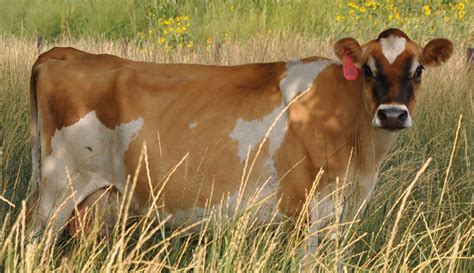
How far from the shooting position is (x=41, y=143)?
5609mm

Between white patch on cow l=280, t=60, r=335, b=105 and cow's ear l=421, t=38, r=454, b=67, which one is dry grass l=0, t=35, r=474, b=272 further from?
white patch on cow l=280, t=60, r=335, b=105

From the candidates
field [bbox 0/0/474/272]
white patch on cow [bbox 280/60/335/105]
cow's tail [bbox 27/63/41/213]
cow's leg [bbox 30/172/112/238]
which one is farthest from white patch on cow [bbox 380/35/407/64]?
cow's tail [bbox 27/63/41/213]

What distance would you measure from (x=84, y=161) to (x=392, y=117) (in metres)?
1.82

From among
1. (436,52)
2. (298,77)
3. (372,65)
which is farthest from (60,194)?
(436,52)

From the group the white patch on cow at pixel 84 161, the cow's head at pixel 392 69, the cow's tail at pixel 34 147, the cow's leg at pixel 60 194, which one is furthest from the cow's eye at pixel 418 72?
the cow's tail at pixel 34 147

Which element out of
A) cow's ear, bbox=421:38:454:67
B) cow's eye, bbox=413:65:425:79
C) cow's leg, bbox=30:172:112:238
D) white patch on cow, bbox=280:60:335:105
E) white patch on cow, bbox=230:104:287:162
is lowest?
cow's leg, bbox=30:172:112:238

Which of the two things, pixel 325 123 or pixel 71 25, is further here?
pixel 71 25

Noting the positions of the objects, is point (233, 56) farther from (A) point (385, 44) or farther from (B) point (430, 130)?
(A) point (385, 44)

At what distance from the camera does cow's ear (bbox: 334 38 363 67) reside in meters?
5.16

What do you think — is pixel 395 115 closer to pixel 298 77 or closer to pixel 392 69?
pixel 392 69

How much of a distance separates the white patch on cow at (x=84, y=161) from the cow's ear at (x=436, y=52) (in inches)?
64.0

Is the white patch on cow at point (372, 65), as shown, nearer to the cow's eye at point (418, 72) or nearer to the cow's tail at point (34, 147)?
the cow's eye at point (418, 72)

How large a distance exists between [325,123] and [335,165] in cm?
24

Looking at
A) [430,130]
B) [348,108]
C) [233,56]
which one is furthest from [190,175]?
[233,56]
